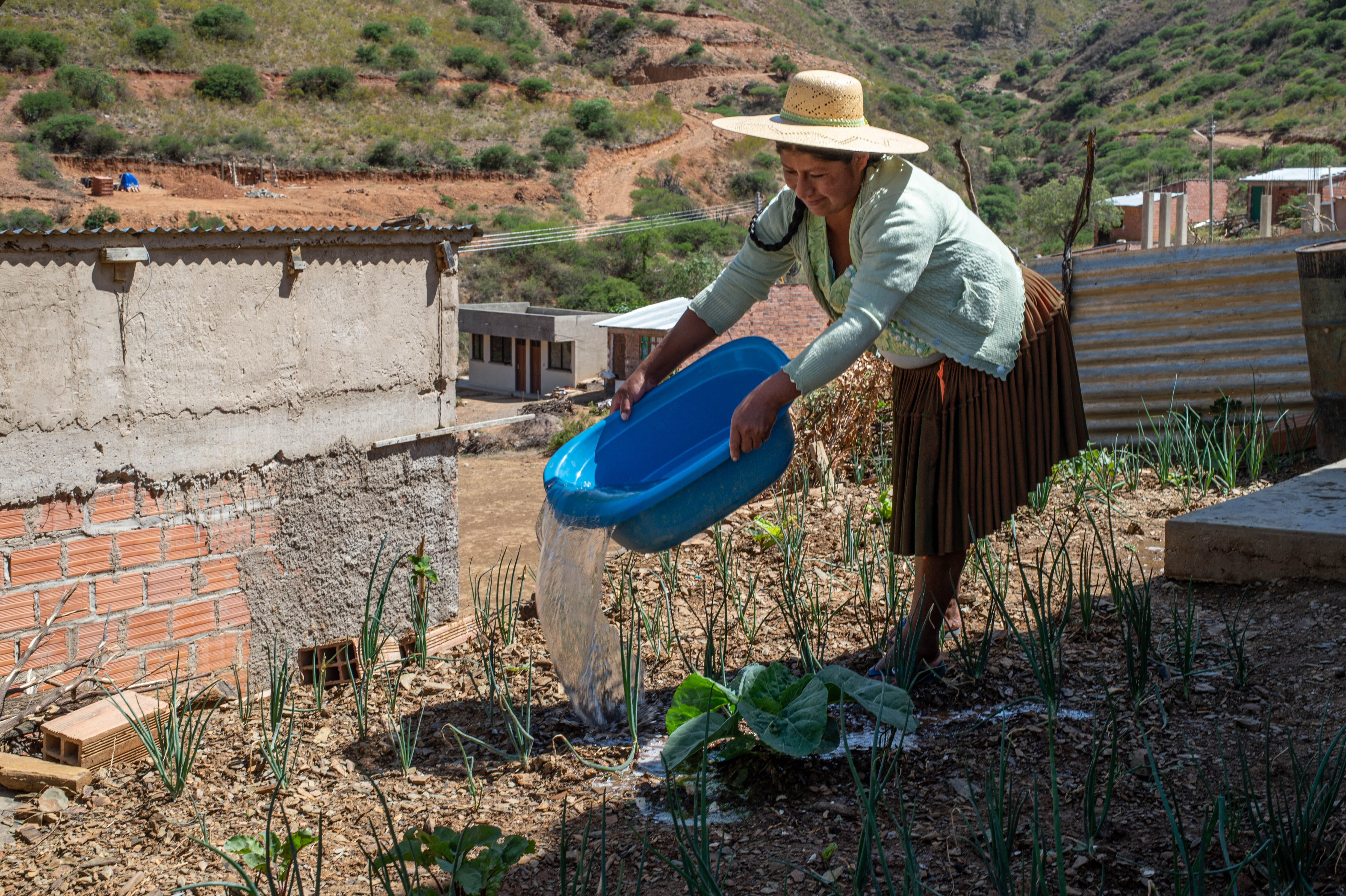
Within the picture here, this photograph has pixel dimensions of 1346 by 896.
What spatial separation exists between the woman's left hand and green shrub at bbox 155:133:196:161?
37.1 metres

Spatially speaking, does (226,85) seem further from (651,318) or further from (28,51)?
(651,318)

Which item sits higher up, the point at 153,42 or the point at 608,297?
the point at 153,42

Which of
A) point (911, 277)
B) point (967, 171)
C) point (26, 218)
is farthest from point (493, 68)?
point (911, 277)

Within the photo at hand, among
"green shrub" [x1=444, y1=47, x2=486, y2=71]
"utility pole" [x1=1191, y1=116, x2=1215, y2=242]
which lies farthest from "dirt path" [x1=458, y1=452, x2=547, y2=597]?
"green shrub" [x1=444, y1=47, x2=486, y2=71]

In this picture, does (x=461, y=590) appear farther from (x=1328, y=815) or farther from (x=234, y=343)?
(x=1328, y=815)

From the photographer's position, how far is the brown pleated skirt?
244cm

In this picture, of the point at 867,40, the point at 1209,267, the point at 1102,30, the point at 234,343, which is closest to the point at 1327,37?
→ the point at 1102,30

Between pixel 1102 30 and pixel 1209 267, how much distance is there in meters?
64.5

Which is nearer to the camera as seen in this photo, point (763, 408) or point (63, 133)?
point (763, 408)

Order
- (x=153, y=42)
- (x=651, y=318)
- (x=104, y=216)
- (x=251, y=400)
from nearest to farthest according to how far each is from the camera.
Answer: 1. (x=251, y=400)
2. (x=651, y=318)
3. (x=104, y=216)
4. (x=153, y=42)

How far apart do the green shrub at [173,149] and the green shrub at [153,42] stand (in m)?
7.01

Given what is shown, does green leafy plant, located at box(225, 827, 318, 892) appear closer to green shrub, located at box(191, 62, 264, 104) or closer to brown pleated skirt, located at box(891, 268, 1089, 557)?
brown pleated skirt, located at box(891, 268, 1089, 557)

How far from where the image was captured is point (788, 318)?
61.4 feet

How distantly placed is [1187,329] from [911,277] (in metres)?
4.70
